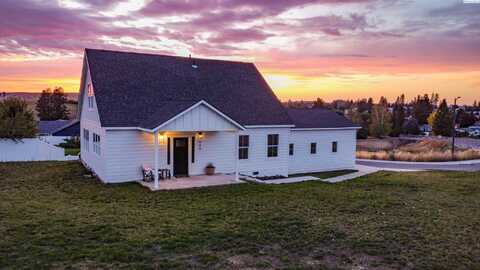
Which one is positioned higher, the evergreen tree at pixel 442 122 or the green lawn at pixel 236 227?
the evergreen tree at pixel 442 122

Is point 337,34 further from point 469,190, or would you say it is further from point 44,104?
point 44,104

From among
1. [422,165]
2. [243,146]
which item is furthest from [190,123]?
[422,165]

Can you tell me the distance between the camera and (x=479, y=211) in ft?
→ 35.3

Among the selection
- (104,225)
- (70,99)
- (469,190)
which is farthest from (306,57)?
(70,99)

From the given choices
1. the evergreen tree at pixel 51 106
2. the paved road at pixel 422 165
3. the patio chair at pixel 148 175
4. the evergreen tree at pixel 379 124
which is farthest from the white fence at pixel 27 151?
the evergreen tree at pixel 379 124

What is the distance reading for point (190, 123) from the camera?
14023 mm

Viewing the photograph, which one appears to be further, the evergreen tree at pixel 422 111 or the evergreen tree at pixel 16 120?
the evergreen tree at pixel 422 111

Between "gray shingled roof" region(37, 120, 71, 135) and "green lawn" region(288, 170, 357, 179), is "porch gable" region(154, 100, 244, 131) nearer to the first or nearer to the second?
"green lawn" region(288, 170, 357, 179)

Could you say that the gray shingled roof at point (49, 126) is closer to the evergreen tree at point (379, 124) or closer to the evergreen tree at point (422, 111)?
the evergreen tree at point (379, 124)

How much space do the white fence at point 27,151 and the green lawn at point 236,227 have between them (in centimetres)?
725

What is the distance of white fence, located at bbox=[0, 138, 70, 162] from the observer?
20.5 meters

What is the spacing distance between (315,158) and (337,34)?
8268 mm

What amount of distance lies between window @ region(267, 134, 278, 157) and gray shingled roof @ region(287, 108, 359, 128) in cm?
212

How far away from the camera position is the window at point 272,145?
58.2ft
